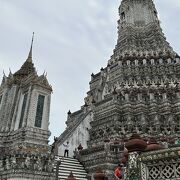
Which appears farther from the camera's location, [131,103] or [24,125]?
[131,103]

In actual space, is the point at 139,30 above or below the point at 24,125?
above

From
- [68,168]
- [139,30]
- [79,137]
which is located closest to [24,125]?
[68,168]

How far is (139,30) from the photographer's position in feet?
136

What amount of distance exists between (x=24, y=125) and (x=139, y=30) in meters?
28.5

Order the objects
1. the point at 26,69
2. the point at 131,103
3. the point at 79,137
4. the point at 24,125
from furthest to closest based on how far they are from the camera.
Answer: the point at 131,103, the point at 79,137, the point at 26,69, the point at 24,125

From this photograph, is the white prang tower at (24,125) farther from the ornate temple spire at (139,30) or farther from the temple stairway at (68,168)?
the ornate temple spire at (139,30)

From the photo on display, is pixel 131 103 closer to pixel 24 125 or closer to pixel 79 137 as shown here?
pixel 79 137

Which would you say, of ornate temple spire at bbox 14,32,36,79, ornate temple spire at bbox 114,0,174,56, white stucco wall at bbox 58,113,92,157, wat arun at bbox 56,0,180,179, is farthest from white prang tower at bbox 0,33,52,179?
ornate temple spire at bbox 114,0,174,56

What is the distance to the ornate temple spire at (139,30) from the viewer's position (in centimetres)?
3769

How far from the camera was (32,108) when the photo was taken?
866 inches

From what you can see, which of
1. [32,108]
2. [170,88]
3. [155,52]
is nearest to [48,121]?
[32,108]

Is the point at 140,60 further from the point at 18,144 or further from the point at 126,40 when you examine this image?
the point at 18,144

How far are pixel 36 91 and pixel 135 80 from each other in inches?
612

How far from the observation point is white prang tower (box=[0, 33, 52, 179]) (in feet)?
60.4
